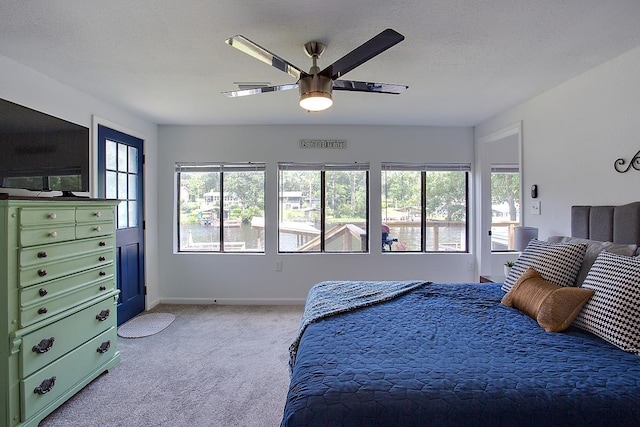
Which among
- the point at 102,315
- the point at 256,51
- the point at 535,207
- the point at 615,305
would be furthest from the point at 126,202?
the point at 535,207

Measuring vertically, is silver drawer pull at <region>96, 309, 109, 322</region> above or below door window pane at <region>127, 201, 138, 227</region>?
below

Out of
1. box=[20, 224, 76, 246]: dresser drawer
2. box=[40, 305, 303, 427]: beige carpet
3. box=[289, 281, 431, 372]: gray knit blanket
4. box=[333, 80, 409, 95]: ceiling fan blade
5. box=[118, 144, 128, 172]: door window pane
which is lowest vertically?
box=[40, 305, 303, 427]: beige carpet

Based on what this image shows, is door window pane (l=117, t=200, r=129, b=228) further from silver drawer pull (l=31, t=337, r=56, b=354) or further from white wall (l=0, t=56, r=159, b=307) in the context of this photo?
silver drawer pull (l=31, t=337, r=56, b=354)

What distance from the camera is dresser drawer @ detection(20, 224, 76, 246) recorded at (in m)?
1.85

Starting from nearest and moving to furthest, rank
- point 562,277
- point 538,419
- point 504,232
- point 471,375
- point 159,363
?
point 538,419 < point 471,375 < point 562,277 < point 159,363 < point 504,232

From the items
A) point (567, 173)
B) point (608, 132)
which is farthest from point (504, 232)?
point (608, 132)

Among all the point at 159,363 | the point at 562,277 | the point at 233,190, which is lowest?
the point at 159,363

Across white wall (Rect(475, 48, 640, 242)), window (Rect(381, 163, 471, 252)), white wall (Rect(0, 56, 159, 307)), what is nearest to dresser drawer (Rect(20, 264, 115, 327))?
white wall (Rect(0, 56, 159, 307))

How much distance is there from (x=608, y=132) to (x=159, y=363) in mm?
3883

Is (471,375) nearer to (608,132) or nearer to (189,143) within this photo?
(608,132)

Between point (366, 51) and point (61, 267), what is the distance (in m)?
2.31

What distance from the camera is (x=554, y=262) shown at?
195 cm

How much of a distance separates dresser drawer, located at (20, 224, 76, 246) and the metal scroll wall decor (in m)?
3.81

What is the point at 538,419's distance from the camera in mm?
1009
